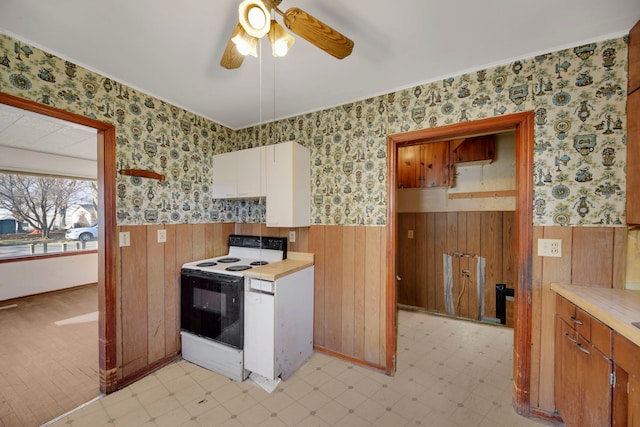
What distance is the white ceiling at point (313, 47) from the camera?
1304 millimetres

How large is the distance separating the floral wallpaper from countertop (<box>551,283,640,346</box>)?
420 millimetres

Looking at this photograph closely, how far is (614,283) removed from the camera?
60.0 inches

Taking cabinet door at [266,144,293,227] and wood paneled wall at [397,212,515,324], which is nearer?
cabinet door at [266,144,293,227]

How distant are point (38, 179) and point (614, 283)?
7259 millimetres

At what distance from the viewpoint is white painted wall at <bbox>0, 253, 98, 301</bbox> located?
3.83 m

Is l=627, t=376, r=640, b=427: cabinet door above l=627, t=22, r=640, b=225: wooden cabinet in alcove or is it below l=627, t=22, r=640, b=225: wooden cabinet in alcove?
below

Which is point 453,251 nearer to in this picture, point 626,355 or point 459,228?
point 459,228

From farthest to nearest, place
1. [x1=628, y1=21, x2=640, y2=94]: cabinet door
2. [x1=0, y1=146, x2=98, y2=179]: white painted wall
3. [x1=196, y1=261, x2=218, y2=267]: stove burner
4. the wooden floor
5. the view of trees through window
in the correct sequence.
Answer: the view of trees through window < [x1=0, y1=146, x2=98, y2=179]: white painted wall < [x1=196, y1=261, x2=218, y2=267]: stove burner < the wooden floor < [x1=628, y1=21, x2=640, y2=94]: cabinet door

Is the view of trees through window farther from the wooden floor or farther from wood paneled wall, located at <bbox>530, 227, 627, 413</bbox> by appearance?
wood paneled wall, located at <bbox>530, 227, 627, 413</bbox>

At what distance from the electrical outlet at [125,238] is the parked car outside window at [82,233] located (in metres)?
3.65

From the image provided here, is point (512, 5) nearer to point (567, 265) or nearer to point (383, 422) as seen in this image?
point (567, 265)

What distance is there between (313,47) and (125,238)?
2051mm

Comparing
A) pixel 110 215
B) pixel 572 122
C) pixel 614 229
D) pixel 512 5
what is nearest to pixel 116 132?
pixel 110 215

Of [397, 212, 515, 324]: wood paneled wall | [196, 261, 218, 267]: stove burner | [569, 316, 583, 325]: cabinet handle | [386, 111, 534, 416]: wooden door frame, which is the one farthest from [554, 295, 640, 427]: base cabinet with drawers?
[196, 261, 218, 267]: stove burner
